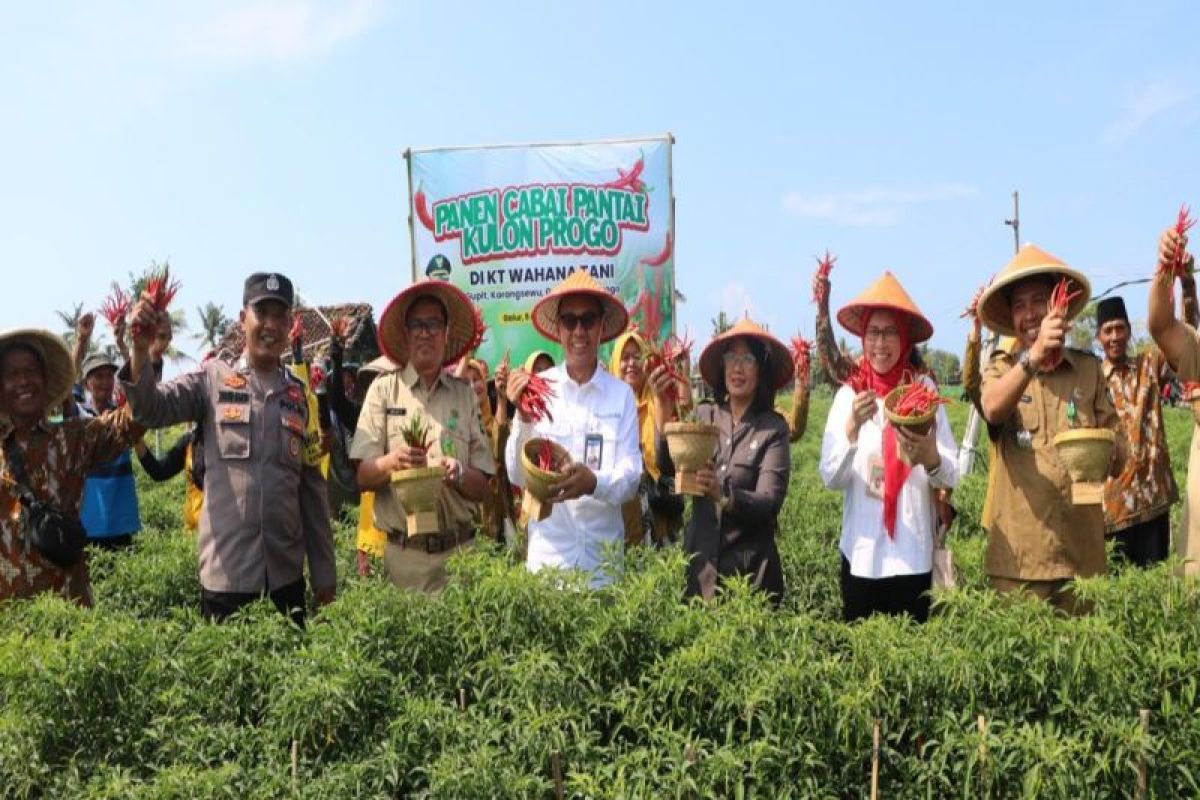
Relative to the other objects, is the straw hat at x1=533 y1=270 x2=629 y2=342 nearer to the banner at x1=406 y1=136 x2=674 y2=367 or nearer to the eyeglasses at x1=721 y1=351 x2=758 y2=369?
the eyeglasses at x1=721 y1=351 x2=758 y2=369

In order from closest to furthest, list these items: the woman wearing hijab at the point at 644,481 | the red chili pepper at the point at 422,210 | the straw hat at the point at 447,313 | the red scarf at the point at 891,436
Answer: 1. the red scarf at the point at 891,436
2. the straw hat at the point at 447,313
3. the woman wearing hijab at the point at 644,481
4. the red chili pepper at the point at 422,210

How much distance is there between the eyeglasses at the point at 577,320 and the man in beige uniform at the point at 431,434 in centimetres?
56

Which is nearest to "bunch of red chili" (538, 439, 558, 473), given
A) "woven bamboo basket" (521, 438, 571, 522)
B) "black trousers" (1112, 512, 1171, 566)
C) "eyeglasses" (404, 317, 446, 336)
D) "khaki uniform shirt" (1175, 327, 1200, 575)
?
"woven bamboo basket" (521, 438, 571, 522)

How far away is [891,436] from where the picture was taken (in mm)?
4148

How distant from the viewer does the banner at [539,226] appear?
8242 millimetres

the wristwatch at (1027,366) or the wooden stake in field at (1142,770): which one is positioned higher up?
the wristwatch at (1027,366)

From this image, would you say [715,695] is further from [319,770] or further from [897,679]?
[319,770]

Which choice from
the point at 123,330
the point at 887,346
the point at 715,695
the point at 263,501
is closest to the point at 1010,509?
the point at 887,346

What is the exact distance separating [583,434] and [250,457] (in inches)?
57.9

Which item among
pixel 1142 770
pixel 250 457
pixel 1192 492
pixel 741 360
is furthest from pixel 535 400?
pixel 1192 492

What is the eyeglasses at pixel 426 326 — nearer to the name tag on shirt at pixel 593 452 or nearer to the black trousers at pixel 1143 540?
the name tag on shirt at pixel 593 452

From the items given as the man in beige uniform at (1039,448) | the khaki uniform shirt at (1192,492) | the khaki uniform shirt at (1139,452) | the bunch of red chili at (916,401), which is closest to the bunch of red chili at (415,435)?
the bunch of red chili at (916,401)

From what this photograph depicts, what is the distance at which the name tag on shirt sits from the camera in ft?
14.3

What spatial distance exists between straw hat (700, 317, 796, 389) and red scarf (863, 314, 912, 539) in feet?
1.34
